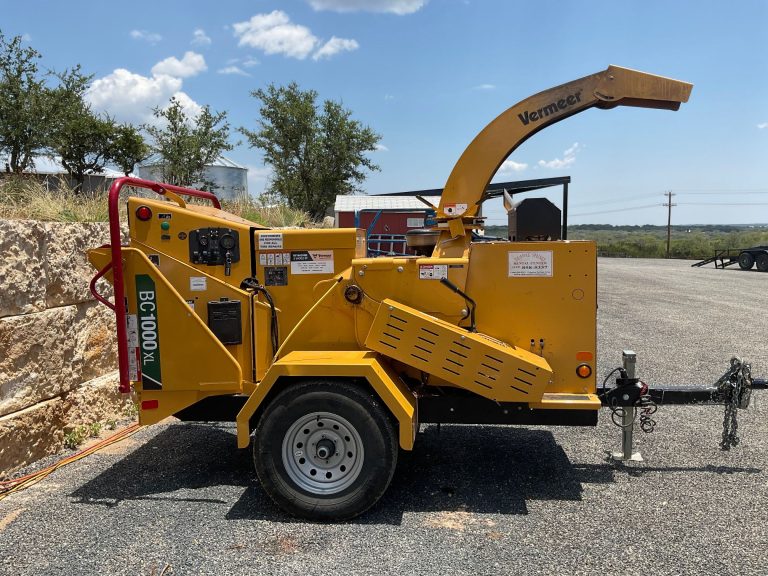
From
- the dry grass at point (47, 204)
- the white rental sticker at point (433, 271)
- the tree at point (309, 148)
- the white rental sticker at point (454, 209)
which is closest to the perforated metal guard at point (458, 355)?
the white rental sticker at point (433, 271)

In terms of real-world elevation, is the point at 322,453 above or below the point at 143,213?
below

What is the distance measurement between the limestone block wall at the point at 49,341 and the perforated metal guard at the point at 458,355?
2891 millimetres

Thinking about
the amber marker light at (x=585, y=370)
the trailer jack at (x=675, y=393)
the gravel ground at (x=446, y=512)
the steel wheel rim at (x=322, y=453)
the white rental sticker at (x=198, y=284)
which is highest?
the white rental sticker at (x=198, y=284)

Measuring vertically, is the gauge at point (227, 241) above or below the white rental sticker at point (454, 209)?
below

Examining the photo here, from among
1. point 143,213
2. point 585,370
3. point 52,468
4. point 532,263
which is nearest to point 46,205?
point 143,213

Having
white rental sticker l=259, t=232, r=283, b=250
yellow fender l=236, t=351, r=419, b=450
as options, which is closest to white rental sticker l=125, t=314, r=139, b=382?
yellow fender l=236, t=351, r=419, b=450

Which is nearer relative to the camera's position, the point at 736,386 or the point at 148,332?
the point at 148,332

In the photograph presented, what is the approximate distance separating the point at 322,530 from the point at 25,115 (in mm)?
16858

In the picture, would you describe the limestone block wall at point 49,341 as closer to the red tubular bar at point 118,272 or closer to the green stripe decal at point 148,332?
the red tubular bar at point 118,272

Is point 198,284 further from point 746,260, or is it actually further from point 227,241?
point 746,260

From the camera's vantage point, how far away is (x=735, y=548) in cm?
329

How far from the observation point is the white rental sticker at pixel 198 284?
4.10 m

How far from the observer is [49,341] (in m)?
4.75

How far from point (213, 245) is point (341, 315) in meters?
1.08
